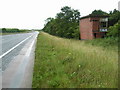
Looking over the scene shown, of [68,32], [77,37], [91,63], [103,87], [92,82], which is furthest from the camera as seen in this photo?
[68,32]

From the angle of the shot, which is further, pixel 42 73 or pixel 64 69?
pixel 64 69

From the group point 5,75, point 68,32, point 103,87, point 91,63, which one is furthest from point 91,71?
point 68,32

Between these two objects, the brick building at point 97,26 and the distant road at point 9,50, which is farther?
the brick building at point 97,26

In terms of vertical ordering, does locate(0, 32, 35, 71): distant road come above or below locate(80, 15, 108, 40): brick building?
below

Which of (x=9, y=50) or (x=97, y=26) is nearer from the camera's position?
(x=9, y=50)

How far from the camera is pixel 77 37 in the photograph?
4294 cm

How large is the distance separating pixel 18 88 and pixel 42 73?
4.75 feet

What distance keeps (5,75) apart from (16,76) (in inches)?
18.9

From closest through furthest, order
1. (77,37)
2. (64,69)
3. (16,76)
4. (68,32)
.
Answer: (16,76)
(64,69)
(77,37)
(68,32)

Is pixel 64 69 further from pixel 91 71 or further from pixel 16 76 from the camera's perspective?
pixel 16 76

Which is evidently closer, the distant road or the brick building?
the distant road

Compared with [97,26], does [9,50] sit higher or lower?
lower

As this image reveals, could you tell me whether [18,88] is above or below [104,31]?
below

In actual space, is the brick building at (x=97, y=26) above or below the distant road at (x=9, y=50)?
above
